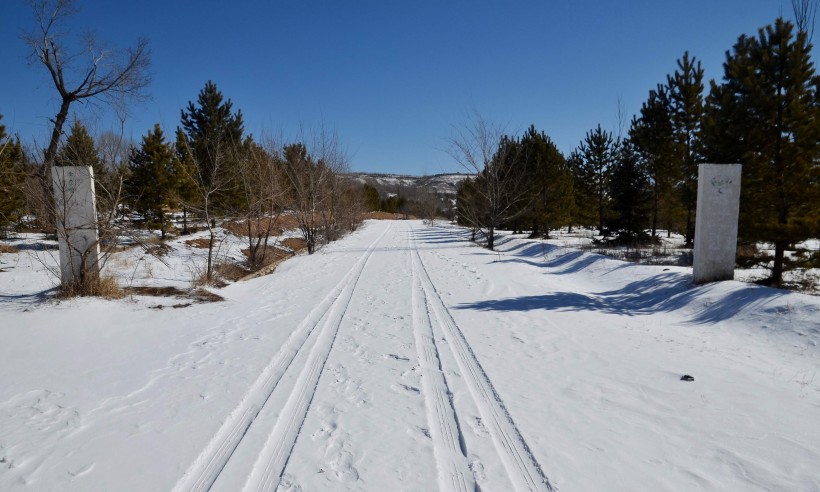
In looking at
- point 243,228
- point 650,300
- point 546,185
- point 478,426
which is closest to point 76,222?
point 478,426

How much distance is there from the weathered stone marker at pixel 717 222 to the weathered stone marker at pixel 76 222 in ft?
42.6

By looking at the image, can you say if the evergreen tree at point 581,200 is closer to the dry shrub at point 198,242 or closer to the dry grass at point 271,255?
the dry grass at point 271,255

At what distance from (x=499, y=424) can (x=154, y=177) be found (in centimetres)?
2524

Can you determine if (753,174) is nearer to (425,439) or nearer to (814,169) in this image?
(814,169)

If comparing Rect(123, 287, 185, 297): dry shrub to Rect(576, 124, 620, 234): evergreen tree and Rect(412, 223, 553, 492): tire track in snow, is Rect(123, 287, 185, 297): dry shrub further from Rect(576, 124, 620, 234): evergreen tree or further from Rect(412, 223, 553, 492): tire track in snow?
Rect(576, 124, 620, 234): evergreen tree

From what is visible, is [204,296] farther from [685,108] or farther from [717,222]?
[685,108]

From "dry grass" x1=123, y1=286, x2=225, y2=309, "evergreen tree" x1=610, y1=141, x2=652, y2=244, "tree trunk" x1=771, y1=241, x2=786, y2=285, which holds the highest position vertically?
"evergreen tree" x1=610, y1=141, x2=652, y2=244

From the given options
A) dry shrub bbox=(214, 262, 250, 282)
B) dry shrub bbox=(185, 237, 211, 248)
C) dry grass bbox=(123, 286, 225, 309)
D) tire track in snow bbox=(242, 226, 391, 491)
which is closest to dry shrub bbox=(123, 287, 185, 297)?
dry grass bbox=(123, 286, 225, 309)

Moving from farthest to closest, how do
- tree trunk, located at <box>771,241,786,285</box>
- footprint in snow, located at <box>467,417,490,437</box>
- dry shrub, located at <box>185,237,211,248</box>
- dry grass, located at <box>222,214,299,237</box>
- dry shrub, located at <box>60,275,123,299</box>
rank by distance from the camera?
dry grass, located at <box>222,214,299,237</box> < dry shrub, located at <box>185,237,211,248</box> < tree trunk, located at <box>771,241,786,285</box> < dry shrub, located at <box>60,275,123,299</box> < footprint in snow, located at <box>467,417,490,437</box>

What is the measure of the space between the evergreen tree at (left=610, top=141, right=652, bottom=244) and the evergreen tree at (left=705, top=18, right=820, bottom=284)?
11.0m

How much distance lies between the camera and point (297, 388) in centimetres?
466

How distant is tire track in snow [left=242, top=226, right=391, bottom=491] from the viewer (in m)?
3.06

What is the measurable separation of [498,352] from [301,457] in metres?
3.39

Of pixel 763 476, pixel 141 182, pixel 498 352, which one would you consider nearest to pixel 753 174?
pixel 498 352
